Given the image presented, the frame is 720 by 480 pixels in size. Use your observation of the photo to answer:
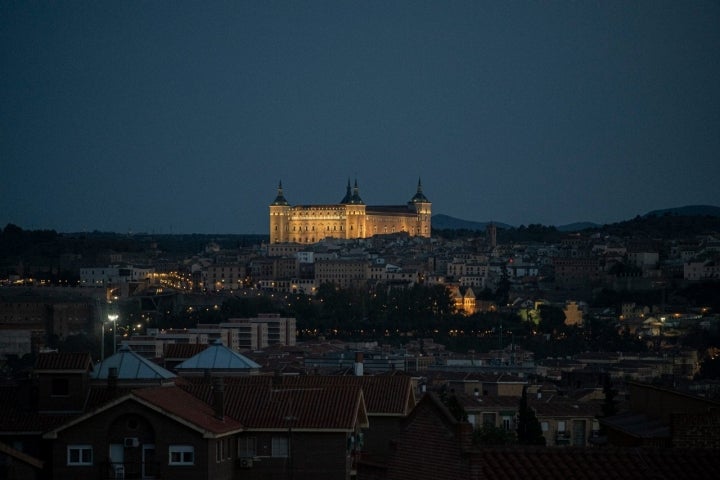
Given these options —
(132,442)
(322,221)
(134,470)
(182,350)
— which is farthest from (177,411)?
(322,221)

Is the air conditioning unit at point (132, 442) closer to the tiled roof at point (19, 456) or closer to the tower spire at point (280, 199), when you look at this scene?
the tiled roof at point (19, 456)

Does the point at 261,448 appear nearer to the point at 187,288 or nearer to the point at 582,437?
the point at 582,437

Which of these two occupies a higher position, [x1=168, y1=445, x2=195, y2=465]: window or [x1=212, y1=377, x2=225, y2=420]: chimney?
[x1=212, y1=377, x2=225, y2=420]: chimney

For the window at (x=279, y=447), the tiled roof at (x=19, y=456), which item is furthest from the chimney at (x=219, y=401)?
the tiled roof at (x=19, y=456)

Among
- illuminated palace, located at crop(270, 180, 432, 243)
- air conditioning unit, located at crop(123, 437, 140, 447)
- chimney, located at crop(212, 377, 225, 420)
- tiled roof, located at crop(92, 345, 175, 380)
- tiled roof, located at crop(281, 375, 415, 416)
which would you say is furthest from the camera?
illuminated palace, located at crop(270, 180, 432, 243)

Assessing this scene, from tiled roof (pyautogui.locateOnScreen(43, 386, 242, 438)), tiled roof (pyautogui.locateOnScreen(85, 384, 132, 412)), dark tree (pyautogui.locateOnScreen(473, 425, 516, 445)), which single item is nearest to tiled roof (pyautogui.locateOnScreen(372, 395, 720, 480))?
tiled roof (pyautogui.locateOnScreen(43, 386, 242, 438))

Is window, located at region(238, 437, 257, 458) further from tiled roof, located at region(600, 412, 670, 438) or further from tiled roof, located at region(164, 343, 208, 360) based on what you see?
tiled roof, located at region(164, 343, 208, 360)
